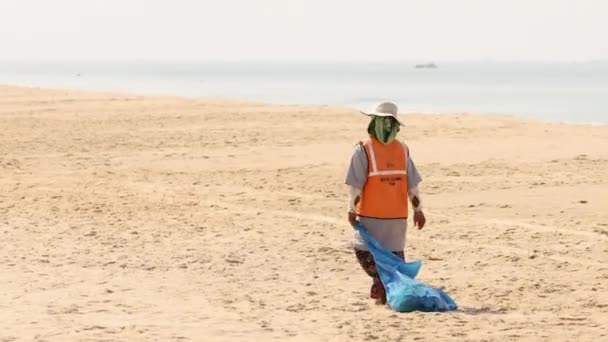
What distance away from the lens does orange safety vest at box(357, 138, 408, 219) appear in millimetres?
7973

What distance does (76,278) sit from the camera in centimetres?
904

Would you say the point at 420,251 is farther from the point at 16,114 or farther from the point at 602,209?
the point at 16,114

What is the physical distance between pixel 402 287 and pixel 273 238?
326 centimetres

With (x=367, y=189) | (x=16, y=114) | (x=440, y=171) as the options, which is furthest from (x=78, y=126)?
(x=367, y=189)

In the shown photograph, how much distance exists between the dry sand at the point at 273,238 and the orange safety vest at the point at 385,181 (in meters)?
0.65

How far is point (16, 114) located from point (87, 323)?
790 inches

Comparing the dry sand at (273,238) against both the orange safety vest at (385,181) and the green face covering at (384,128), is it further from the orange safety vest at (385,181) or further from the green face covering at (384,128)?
the green face covering at (384,128)

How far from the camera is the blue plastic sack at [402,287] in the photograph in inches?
306

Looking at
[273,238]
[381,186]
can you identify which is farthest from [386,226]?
[273,238]

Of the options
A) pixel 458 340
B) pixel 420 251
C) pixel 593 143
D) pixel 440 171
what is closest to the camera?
pixel 458 340

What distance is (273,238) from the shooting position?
1098 cm

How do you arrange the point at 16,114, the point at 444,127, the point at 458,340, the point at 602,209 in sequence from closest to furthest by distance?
the point at 458,340 → the point at 602,209 → the point at 444,127 → the point at 16,114

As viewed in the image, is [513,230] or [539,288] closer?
[539,288]

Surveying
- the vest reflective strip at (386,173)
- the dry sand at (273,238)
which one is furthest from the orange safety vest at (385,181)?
the dry sand at (273,238)
